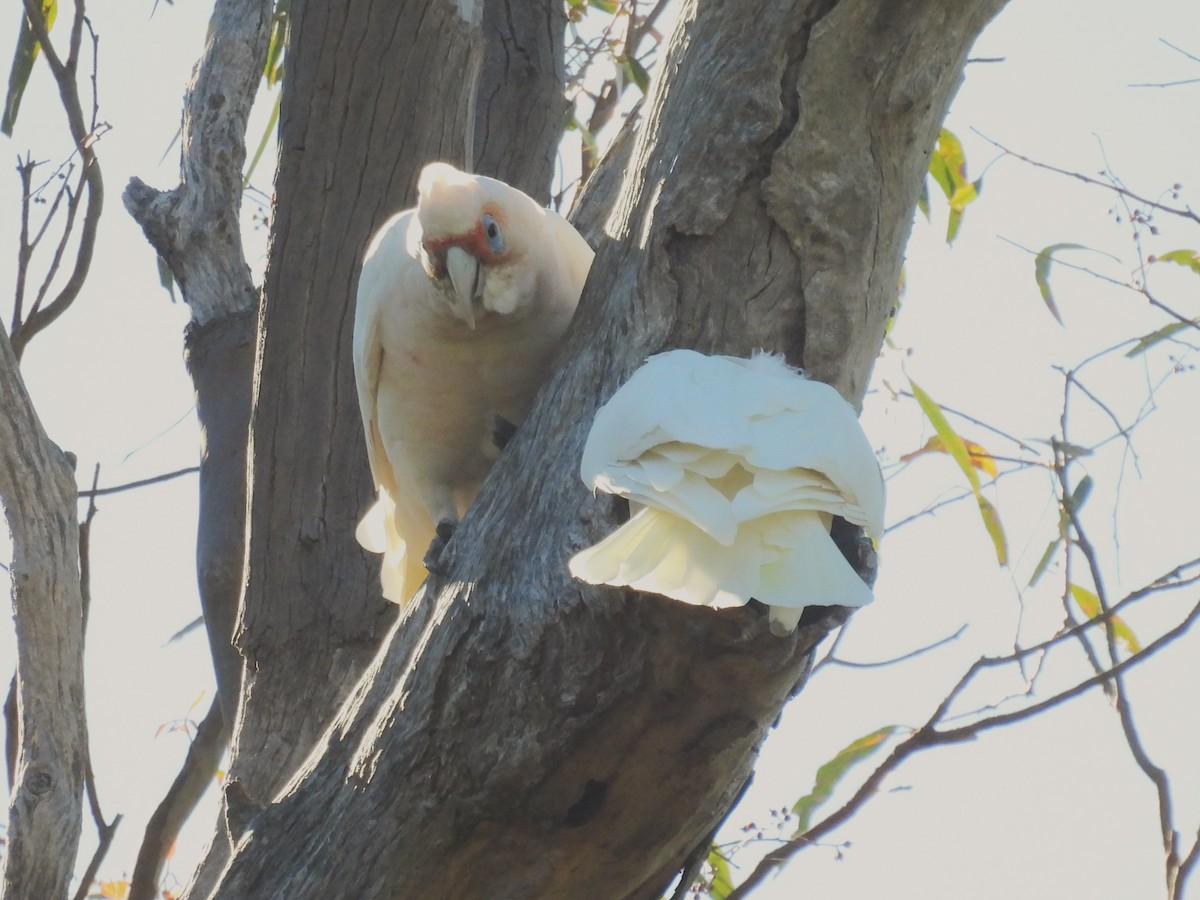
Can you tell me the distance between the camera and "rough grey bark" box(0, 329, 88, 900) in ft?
7.19

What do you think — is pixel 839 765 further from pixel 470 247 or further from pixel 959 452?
pixel 470 247

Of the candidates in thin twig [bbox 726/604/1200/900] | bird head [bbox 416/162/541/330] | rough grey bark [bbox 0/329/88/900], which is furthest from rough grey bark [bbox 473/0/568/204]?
thin twig [bbox 726/604/1200/900]

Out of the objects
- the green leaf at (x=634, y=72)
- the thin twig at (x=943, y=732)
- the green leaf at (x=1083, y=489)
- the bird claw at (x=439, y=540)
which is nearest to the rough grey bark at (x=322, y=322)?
the bird claw at (x=439, y=540)

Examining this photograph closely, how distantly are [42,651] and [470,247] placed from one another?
1074 millimetres

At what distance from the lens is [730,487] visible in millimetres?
1356

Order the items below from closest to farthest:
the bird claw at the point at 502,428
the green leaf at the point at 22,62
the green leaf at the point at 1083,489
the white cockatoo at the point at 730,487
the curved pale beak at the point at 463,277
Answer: the white cockatoo at the point at 730,487 → the curved pale beak at the point at 463,277 → the bird claw at the point at 502,428 → the green leaf at the point at 1083,489 → the green leaf at the point at 22,62

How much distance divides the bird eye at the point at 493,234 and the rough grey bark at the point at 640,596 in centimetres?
28

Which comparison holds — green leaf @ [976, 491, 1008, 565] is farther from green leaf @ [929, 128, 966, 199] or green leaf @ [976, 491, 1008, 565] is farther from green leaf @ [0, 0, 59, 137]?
green leaf @ [0, 0, 59, 137]

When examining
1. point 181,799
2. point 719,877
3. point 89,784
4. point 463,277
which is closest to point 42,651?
point 89,784

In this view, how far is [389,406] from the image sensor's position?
7.43ft

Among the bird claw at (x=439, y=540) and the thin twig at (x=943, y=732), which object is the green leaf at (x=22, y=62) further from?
the thin twig at (x=943, y=732)

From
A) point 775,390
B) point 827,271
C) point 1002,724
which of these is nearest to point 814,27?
point 827,271

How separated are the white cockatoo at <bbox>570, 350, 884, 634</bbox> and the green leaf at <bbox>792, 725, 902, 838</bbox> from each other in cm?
96

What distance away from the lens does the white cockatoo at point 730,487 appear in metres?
1.24
